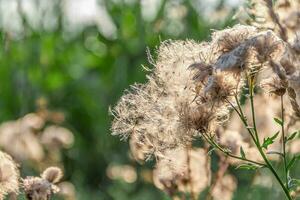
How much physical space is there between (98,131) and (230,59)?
521cm

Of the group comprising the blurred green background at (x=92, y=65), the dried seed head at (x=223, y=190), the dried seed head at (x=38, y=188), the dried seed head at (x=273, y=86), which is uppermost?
the blurred green background at (x=92, y=65)

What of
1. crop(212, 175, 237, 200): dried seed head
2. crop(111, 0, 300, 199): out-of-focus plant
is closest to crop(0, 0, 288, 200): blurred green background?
crop(212, 175, 237, 200): dried seed head

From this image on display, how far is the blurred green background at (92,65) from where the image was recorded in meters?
6.83

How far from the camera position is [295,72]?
2.31 m

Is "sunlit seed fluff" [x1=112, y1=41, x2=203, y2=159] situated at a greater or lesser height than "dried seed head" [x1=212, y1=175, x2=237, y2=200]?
lesser

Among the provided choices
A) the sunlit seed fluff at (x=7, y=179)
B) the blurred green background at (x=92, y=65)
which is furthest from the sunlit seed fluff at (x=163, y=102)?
the blurred green background at (x=92, y=65)

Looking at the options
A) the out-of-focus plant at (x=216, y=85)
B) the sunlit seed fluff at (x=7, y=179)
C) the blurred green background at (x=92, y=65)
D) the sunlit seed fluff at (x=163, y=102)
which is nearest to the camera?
the out-of-focus plant at (x=216, y=85)

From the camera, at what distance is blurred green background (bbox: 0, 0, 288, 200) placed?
6.83 meters

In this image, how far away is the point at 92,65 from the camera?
8.42 m

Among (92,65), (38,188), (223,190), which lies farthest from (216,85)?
(92,65)

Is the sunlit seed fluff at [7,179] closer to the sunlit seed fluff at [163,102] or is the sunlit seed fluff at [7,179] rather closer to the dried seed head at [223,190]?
the sunlit seed fluff at [163,102]

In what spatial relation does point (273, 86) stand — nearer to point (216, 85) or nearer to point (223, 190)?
point (216, 85)

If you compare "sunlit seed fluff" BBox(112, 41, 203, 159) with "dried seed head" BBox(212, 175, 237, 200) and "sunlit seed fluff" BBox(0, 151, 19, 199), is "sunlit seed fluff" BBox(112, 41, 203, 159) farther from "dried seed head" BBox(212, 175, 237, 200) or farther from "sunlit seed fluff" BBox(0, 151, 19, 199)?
"dried seed head" BBox(212, 175, 237, 200)

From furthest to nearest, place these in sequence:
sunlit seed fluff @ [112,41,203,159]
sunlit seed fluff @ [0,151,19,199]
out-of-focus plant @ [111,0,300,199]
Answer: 1. sunlit seed fluff @ [0,151,19,199]
2. sunlit seed fluff @ [112,41,203,159]
3. out-of-focus plant @ [111,0,300,199]
